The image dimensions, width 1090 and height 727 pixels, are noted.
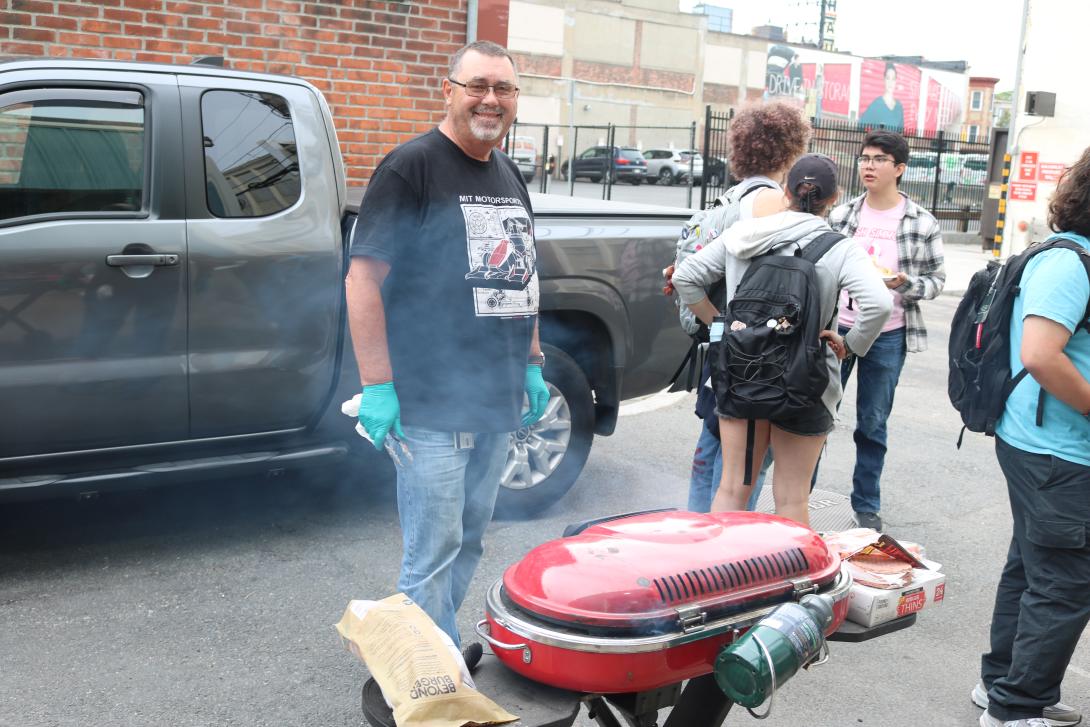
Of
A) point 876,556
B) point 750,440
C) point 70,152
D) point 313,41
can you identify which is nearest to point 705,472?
point 750,440

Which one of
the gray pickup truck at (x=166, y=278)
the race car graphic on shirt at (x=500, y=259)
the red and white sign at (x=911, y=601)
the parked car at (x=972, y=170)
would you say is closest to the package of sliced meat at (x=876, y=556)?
the red and white sign at (x=911, y=601)

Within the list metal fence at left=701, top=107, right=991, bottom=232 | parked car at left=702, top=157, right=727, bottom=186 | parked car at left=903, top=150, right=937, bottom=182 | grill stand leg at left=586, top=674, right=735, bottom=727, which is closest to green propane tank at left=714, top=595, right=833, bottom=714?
grill stand leg at left=586, top=674, right=735, bottom=727

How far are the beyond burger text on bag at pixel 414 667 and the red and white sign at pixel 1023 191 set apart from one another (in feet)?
43.4

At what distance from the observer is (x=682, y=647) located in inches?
84.8

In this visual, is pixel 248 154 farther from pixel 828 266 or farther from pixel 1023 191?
pixel 1023 191

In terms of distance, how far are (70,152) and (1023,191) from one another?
12.5 meters

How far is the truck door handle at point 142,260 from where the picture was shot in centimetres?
383

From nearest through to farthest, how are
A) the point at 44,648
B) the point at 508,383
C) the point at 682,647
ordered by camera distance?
the point at 682,647, the point at 508,383, the point at 44,648

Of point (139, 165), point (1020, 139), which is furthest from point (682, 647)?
point (1020, 139)

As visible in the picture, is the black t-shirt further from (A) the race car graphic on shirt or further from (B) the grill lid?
(B) the grill lid

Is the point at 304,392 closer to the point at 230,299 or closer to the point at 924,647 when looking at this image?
the point at 230,299

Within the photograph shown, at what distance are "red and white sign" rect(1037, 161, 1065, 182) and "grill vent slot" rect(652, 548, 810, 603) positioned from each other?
40.3ft

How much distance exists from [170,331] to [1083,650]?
3.57 meters

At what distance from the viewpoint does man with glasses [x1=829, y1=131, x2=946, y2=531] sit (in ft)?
15.9
